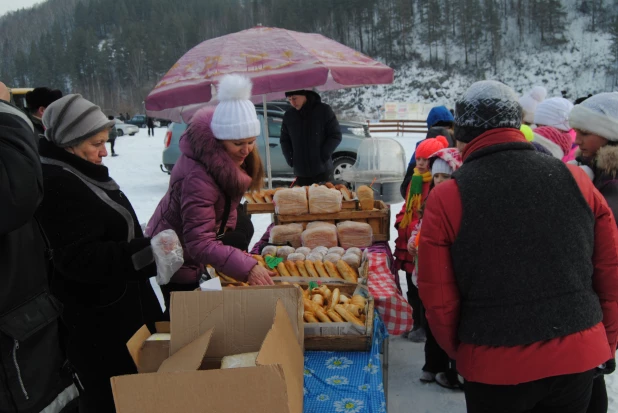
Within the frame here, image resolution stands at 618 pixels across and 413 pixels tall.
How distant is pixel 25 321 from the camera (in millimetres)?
1357

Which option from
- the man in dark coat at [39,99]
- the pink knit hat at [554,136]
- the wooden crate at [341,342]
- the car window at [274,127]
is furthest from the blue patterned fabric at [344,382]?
the car window at [274,127]

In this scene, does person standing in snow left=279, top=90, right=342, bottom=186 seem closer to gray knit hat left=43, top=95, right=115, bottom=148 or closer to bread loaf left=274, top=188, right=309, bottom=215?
bread loaf left=274, top=188, right=309, bottom=215

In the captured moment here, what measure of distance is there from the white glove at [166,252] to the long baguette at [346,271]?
120 centimetres

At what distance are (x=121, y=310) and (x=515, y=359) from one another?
1.64 meters

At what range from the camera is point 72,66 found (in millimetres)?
72500

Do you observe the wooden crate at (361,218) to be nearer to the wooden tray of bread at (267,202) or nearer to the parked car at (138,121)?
the wooden tray of bread at (267,202)

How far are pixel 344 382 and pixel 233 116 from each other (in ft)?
4.26

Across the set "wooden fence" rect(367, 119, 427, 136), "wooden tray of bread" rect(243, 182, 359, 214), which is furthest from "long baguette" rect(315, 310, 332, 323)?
"wooden fence" rect(367, 119, 427, 136)

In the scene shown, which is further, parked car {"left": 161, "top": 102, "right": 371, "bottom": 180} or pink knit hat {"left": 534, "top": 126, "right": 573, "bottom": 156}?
parked car {"left": 161, "top": 102, "right": 371, "bottom": 180}

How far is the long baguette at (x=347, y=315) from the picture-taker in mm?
2139

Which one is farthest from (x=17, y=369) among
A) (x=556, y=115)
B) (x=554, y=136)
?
(x=556, y=115)

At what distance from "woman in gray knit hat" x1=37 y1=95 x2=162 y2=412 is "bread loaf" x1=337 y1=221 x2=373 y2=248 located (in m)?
1.78

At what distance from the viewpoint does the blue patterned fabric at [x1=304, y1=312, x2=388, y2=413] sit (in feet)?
5.61

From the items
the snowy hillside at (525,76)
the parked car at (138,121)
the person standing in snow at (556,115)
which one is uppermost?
the snowy hillside at (525,76)
